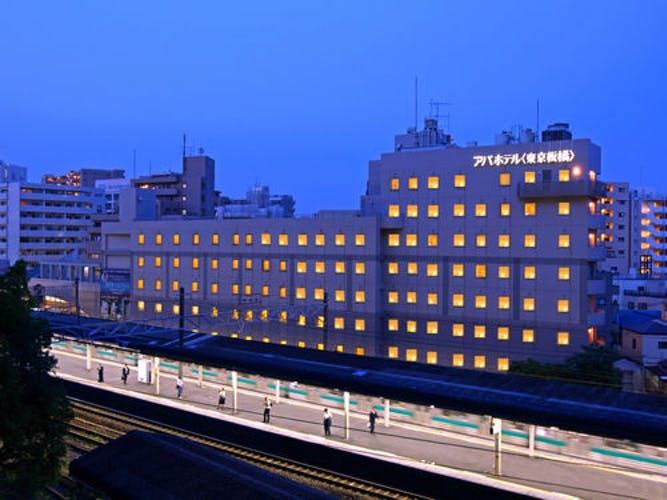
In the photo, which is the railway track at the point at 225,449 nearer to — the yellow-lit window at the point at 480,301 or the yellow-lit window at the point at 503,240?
the yellow-lit window at the point at 480,301

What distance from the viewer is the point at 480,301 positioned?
126 ft

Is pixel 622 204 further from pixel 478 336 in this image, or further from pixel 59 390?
pixel 59 390

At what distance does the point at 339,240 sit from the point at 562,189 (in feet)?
48.6

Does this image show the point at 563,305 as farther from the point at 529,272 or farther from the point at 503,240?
the point at 503,240

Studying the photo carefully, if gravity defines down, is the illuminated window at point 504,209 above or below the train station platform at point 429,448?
above

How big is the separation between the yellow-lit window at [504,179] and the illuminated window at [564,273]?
6.16 metres

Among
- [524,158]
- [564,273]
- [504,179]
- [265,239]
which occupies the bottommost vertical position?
[564,273]

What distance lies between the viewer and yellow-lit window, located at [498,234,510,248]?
37.8m

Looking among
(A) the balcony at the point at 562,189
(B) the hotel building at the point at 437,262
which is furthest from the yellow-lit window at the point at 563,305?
(A) the balcony at the point at 562,189

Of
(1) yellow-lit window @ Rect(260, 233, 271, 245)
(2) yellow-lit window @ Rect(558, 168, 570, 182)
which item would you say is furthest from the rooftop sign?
(1) yellow-lit window @ Rect(260, 233, 271, 245)

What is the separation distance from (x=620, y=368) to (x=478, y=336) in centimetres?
864

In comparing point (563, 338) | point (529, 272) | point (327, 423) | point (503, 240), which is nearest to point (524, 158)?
point (503, 240)

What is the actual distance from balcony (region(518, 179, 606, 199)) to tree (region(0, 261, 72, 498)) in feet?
101

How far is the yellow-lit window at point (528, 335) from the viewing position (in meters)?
36.9
